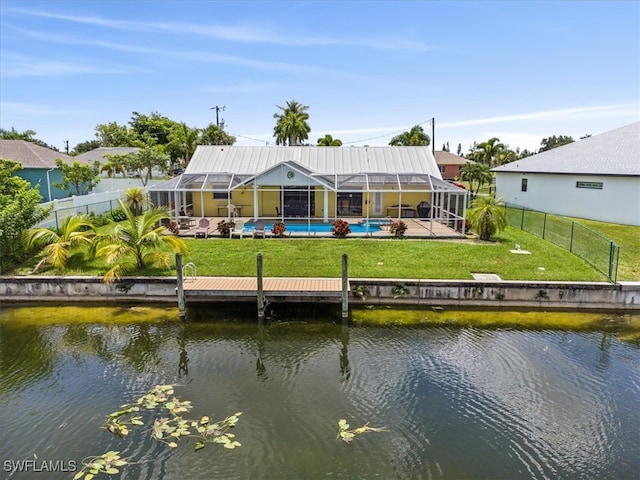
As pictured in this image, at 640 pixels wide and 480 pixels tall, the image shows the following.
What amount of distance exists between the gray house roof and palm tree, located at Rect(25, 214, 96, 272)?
24.6 meters

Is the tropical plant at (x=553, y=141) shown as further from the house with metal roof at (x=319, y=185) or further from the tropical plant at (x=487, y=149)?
the house with metal roof at (x=319, y=185)

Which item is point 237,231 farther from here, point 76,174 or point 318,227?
point 76,174

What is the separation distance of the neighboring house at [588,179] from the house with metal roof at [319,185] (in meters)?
6.07

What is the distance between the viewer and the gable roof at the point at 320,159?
25.9 metres

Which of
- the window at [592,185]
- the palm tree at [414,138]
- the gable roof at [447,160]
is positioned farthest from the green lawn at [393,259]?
the gable roof at [447,160]

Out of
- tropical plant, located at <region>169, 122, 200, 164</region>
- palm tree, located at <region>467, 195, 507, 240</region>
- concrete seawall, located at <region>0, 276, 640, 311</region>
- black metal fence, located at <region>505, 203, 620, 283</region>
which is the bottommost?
concrete seawall, located at <region>0, 276, 640, 311</region>

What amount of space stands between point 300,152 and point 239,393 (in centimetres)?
2067

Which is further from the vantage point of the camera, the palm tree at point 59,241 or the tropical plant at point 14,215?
the palm tree at point 59,241

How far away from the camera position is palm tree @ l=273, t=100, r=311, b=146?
52.5 meters

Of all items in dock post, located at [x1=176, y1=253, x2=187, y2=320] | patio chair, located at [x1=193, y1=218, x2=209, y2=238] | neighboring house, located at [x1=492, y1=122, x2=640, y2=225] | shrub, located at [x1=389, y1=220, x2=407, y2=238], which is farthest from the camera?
neighboring house, located at [x1=492, y1=122, x2=640, y2=225]

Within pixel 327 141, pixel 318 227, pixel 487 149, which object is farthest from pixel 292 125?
pixel 318 227

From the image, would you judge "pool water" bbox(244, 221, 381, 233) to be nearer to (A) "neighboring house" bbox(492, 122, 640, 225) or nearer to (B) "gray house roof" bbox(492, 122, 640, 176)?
(A) "neighboring house" bbox(492, 122, 640, 225)

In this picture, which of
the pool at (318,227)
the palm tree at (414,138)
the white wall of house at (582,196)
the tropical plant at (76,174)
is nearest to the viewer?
the pool at (318,227)

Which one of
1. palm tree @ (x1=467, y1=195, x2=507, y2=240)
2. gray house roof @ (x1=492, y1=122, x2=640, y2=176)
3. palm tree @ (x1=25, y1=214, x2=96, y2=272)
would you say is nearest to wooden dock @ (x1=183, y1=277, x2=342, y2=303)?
palm tree @ (x1=25, y1=214, x2=96, y2=272)
